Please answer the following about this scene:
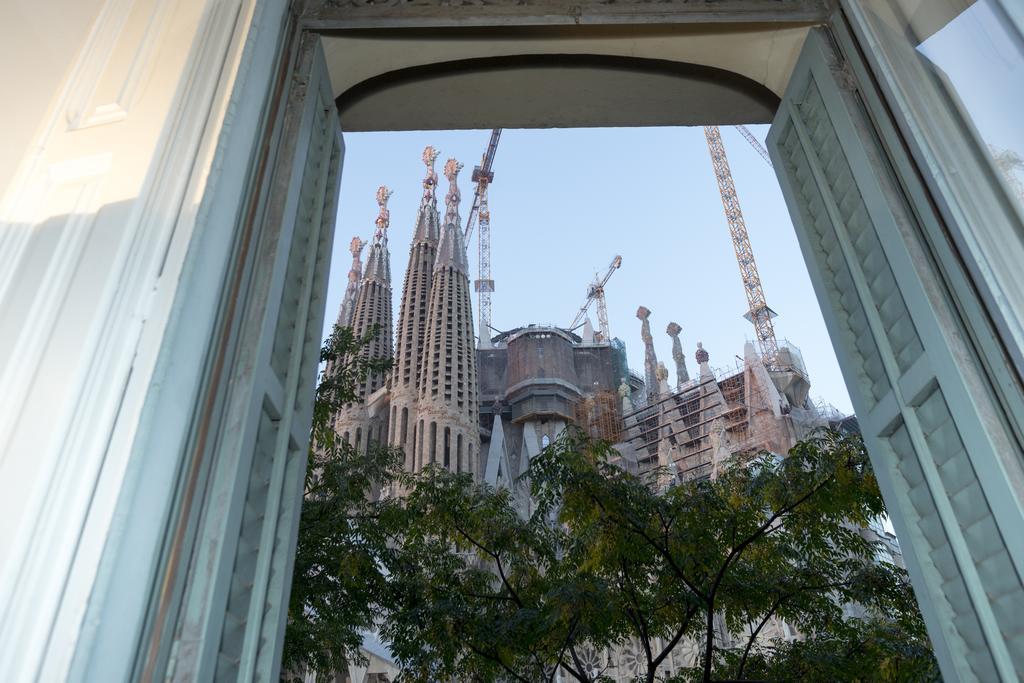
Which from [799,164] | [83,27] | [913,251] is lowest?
[913,251]

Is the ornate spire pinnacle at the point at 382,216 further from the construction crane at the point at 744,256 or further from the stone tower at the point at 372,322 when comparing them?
the construction crane at the point at 744,256

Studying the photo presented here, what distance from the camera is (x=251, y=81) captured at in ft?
5.23

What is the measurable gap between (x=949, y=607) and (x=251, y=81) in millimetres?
1971

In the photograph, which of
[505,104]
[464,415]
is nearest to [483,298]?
[464,415]

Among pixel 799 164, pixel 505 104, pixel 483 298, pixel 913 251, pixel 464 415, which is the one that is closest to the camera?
pixel 913 251

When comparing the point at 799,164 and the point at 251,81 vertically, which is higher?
the point at 799,164

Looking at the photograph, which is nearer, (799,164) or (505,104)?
(799,164)

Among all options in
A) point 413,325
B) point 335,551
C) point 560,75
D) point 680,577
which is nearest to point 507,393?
point 413,325

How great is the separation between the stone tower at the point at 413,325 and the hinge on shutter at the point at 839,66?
28.9 m

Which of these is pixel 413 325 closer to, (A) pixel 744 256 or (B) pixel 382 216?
(B) pixel 382 216

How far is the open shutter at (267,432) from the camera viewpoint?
4.58ft

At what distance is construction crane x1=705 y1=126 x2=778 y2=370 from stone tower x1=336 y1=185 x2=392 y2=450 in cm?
2166

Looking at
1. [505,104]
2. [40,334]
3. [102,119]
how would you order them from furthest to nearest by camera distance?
1. [505,104]
2. [102,119]
3. [40,334]

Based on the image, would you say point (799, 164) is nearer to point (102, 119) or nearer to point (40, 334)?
point (102, 119)
